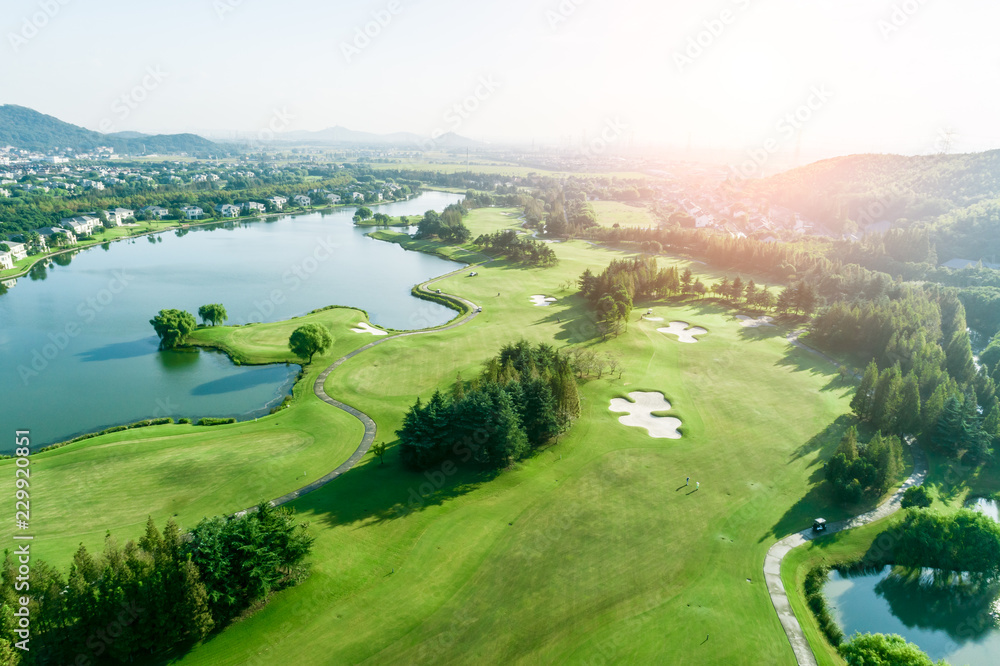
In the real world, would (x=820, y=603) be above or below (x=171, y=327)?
below

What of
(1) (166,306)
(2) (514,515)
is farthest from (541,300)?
(1) (166,306)

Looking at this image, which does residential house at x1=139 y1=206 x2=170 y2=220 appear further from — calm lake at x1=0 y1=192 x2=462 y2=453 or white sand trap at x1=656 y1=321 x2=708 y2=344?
white sand trap at x1=656 y1=321 x2=708 y2=344

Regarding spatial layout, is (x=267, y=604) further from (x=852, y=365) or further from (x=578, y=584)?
(x=852, y=365)

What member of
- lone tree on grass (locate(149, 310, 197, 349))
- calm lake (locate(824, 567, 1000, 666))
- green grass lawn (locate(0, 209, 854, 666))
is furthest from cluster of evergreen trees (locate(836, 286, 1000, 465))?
lone tree on grass (locate(149, 310, 197, 349))

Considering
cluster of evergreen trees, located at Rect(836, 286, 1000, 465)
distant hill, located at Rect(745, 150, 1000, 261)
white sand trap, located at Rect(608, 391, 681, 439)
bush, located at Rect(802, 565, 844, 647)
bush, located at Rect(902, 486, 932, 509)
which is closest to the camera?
bush, located at Rect(802, 565, 844, 647)

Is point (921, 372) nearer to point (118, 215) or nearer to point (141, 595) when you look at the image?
point (141, 595)

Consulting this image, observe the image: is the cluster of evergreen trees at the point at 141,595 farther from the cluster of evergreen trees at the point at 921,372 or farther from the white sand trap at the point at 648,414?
the cluster of evergreen trees at the point at 921,372
